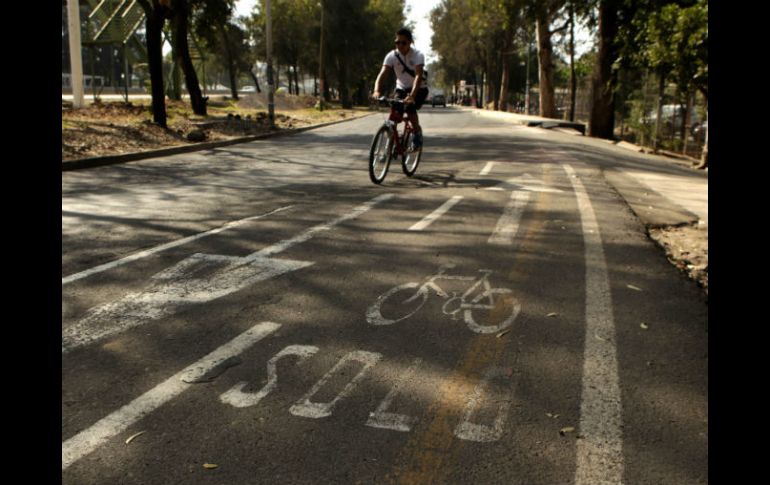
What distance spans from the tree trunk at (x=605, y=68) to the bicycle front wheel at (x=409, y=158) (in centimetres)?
1575

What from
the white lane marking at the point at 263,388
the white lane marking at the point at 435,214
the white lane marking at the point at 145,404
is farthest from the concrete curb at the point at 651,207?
the white lane marking at the point at 145,404

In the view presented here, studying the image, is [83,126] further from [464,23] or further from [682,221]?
[464,23]

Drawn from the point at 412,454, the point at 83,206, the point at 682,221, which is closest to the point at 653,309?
the point at 412,454

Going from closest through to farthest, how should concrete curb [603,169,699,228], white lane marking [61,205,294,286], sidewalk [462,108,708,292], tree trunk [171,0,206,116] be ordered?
white lane marking [61,205,294,286] → sidewalk [462,108,708,292] → concrete curb [603,169,699,228] → tree trunk [171,0,206,116]

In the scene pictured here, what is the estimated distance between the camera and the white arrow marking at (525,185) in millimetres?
10172

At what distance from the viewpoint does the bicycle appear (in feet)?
34.4

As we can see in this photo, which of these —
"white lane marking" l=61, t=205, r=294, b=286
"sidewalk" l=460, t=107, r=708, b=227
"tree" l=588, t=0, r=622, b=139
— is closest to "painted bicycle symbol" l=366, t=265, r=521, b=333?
"white lane marking" l=61, t=205, r=294, b=286

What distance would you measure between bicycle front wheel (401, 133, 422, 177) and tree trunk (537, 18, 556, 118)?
28252 millimetres

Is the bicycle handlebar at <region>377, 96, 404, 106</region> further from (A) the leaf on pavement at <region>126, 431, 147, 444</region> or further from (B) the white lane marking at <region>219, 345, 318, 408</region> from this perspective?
(A) the leaf on pavement at <region>126, 431, 147, 444</region>

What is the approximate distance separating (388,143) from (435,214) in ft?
10.2

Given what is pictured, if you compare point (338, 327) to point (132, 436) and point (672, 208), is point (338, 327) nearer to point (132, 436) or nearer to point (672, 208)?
point (132, 436)

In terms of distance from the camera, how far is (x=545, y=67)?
39844 millimetres
